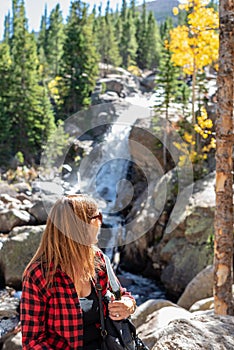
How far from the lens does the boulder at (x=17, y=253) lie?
461 inches

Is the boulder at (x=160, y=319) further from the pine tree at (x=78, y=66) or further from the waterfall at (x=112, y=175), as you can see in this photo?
the pine tree at (x=78, y=66)

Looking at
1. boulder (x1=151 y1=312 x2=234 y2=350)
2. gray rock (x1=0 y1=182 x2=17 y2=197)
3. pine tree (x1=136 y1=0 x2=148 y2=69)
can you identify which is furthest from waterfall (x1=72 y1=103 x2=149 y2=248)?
pine tree (x1=136 y1=0 x2=148 y2=69)

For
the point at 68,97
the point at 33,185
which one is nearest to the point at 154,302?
the point at 33,185

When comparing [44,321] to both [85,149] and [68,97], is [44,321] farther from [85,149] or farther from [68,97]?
[68,97]

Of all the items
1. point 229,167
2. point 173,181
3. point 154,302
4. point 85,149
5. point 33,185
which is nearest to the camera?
point 229,167

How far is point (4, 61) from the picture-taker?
31.7 m

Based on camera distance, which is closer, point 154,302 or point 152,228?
point 154,302

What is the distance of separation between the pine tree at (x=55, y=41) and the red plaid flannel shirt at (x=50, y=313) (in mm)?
48135

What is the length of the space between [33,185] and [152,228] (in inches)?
433

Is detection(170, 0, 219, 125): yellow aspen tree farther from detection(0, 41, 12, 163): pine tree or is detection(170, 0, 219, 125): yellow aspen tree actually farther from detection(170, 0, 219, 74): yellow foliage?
detection(0, 41, 12, 163): pine tree

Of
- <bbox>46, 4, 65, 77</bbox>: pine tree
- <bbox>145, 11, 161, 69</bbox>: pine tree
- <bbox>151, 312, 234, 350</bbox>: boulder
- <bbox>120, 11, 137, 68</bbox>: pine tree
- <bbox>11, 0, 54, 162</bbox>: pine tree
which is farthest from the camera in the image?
<bbox>145, 11, 161, 69</bbox>: pine tree

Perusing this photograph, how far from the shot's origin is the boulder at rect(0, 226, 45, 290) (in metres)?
11.7

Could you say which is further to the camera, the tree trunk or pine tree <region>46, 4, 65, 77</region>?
pine tree <region>46, 4, 65, 77</region>

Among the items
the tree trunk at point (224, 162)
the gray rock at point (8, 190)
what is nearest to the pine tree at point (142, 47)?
the gray rock at point (8, 190)
